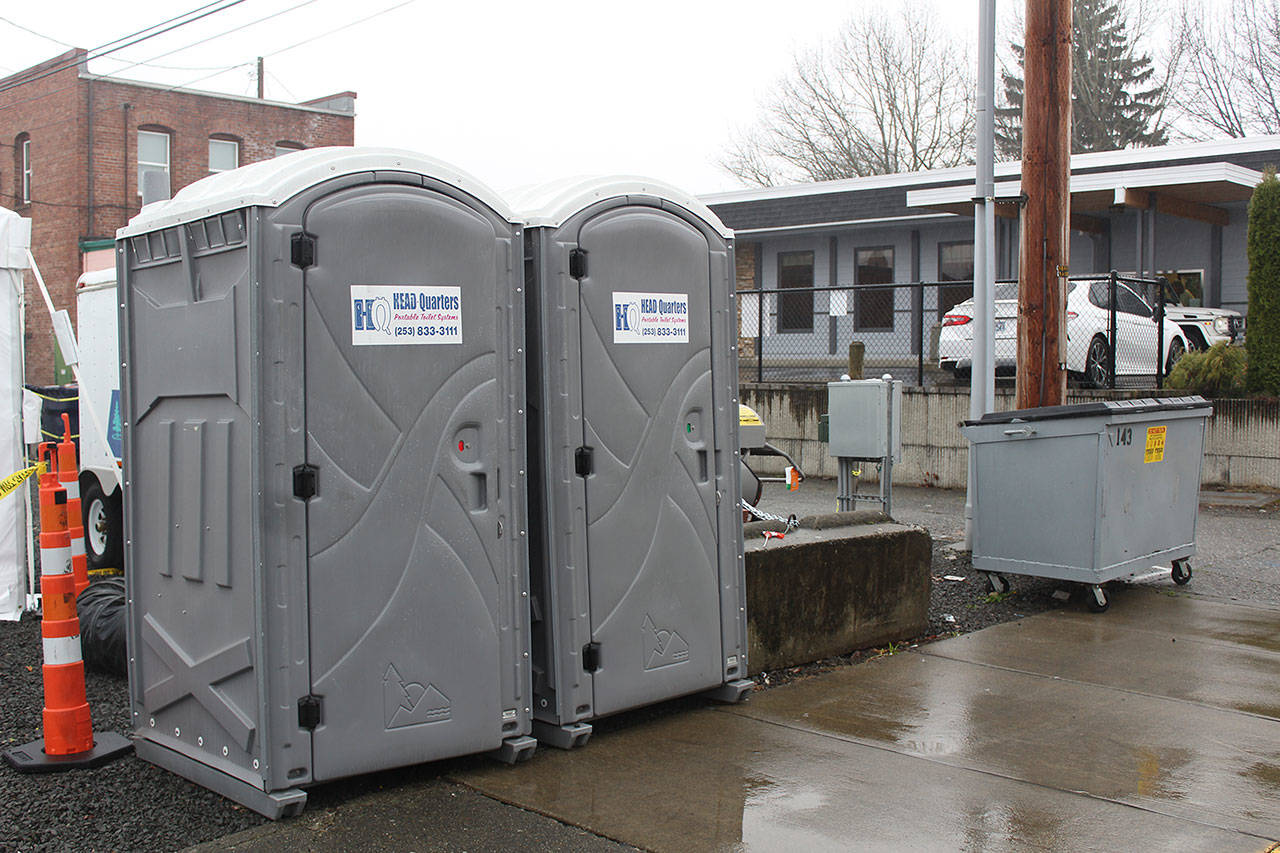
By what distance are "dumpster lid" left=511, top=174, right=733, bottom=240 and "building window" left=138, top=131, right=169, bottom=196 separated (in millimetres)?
28049

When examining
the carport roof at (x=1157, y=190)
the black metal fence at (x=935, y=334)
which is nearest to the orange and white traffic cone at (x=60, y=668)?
the black metal fence at (x=935, y=334)

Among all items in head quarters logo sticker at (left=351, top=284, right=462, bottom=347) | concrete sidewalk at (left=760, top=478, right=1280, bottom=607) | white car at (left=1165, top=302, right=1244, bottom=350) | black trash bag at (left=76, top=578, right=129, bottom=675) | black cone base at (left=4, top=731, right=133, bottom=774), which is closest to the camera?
head quarters logo sticker at (left=351, top=284, right=462, bottom=347)

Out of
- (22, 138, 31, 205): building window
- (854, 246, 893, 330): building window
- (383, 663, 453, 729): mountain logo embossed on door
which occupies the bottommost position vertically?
(383, 663, 453, 729): mountain logo embossed on door

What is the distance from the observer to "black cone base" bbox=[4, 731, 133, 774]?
470 centimetres

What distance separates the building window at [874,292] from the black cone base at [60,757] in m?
18.6

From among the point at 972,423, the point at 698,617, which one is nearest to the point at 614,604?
the point at 698,617

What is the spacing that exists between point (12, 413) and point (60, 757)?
362 cm

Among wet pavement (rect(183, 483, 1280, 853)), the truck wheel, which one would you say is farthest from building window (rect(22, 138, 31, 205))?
wet pavement (rect(183, 483, 1280, 853))

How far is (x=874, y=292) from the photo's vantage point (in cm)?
2384

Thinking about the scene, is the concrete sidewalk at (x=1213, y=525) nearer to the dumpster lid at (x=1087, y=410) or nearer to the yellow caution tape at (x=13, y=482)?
the dumpster lid at (x=1087, y=410)

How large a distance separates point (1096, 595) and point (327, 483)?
18.0 feet

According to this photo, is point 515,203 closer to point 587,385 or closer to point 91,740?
point 587,385

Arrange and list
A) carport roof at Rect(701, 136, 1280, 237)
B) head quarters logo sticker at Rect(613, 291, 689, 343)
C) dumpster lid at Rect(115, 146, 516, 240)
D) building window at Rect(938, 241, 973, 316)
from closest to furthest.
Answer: dumpster lid at Rect(115, 146, 516, 240) < head quarters logo sticker at Rect(613, 291, 689, 343) < carport roof at Rect(701, 136, 1280, 237) < building window at Rect(938, 241, 973, 316)

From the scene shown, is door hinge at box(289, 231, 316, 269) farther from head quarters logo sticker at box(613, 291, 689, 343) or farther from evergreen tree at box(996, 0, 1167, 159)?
evergreen tree at box(996, 0, 1167, 159)
